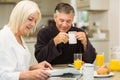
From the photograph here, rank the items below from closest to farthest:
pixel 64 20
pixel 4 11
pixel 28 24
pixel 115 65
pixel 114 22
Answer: pixel 28 24
pixel 115 65
pixel 64 20
pixel 114 22
pixel 4 11

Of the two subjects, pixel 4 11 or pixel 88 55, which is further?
pixel 4 11

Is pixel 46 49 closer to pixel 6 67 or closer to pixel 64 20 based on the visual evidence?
pixel 64 20

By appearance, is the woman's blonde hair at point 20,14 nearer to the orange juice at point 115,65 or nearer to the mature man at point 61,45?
the mature man at point 61,45

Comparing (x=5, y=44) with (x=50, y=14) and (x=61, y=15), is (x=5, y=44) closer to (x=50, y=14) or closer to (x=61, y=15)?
(x=61, y=15)

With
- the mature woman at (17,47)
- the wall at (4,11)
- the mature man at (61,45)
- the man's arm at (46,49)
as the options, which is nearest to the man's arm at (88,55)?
the mature man at (61,45)

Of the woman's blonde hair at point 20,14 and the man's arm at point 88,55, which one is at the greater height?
the woman's blonde hair at point 20,14

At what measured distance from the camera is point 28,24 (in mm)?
1671

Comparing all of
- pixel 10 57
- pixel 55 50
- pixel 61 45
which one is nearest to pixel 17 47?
pixel 10 57

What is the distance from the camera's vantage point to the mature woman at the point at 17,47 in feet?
5.09

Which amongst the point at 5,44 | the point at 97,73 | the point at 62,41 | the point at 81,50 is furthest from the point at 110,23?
the point at 5,44

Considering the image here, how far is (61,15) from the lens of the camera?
2.48 m

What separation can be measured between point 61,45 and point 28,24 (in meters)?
0.87

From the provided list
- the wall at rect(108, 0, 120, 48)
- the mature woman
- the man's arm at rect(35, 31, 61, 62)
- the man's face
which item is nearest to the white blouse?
the mature woman

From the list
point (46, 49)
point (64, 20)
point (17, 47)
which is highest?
point (64, 20)
